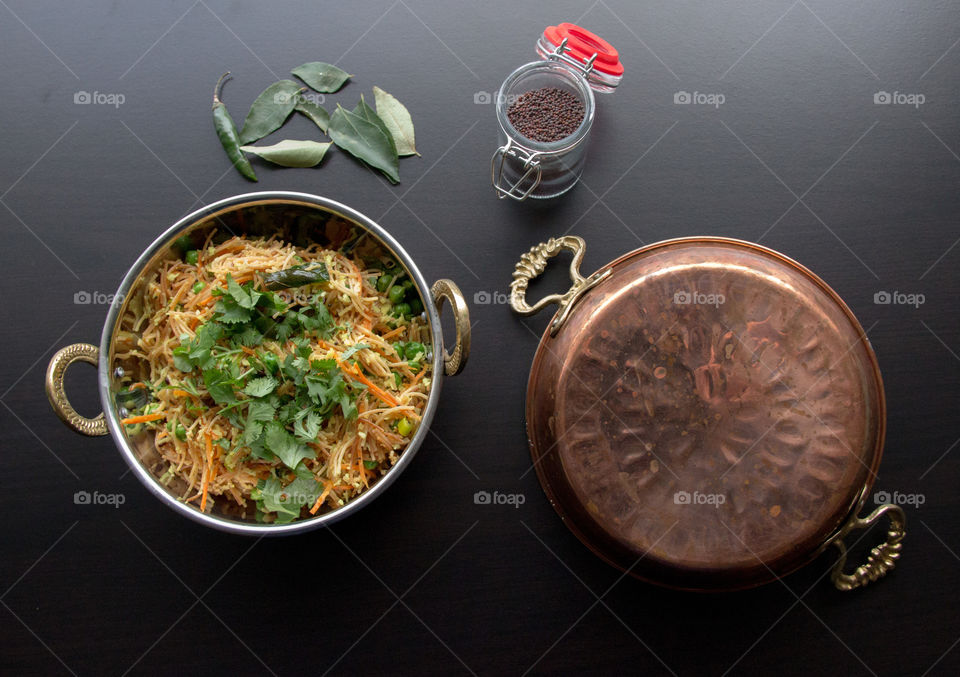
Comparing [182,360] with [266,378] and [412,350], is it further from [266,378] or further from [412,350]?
[412,350]

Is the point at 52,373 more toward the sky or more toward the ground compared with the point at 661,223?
more toward the ground

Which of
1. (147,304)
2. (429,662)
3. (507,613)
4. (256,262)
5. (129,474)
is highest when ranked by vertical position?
(256,262)

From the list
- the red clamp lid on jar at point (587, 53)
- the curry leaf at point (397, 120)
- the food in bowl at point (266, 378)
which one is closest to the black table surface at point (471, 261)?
the curry leaf at point (397, 120)

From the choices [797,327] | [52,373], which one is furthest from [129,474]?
[797,327]

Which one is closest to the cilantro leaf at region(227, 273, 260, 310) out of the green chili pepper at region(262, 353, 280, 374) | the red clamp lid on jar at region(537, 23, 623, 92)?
the green chili pepper at region(262, 353, 280, 374)

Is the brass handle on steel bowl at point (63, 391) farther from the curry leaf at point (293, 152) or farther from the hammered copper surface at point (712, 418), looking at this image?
the hammered copper surface at point (712, 418)

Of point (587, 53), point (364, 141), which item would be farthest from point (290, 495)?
point (587, 53)

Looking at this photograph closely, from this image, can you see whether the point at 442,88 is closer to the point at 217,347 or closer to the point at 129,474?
the point at 217,347

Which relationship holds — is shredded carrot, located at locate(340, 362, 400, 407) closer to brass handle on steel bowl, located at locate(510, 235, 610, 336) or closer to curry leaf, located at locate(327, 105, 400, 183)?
brass handle on steel bowl, located at locate(510, 235, 610, 336)
